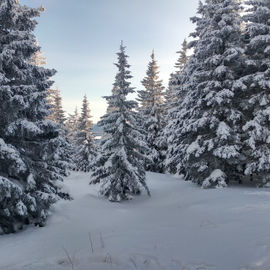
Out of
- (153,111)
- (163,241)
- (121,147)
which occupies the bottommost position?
(163,241)

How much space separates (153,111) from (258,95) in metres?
14.1

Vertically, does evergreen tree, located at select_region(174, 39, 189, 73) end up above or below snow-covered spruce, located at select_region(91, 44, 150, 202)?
above

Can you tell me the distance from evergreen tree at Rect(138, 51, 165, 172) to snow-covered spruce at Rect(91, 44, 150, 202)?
10.3 m

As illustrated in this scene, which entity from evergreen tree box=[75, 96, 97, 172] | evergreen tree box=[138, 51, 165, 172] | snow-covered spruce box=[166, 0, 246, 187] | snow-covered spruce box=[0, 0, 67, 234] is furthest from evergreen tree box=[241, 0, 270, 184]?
evergreen tree box=[75, 96, 97, 172]

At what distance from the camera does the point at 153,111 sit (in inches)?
1029

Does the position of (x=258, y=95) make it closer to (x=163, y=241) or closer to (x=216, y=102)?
(x=216, y=102)

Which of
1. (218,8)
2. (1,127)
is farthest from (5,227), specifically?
(218,8)

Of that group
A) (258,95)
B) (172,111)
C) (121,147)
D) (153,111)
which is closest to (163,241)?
(121,147)

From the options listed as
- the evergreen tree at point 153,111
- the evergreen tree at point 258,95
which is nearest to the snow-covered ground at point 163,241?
the evergreen tree at point 258,95

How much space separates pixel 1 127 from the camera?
8.96m

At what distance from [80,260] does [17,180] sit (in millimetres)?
5600

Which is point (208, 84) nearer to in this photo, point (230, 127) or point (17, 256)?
point (230, 127)

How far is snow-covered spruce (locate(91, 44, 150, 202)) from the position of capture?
14.3 meters

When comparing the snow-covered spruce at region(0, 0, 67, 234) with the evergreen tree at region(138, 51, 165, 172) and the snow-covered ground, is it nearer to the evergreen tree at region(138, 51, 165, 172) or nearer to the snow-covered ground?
the snow-covered ground
